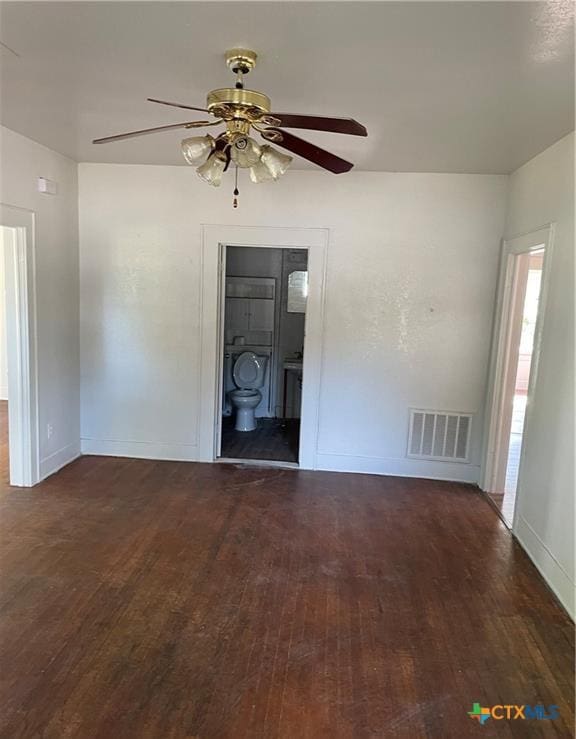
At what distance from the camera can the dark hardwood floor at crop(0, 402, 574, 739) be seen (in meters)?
1.90

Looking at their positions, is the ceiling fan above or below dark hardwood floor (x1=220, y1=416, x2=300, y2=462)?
above

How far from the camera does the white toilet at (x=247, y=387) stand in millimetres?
5707

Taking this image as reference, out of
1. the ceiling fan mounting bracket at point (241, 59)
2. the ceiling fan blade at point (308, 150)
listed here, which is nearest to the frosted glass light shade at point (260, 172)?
the ceiling fan blade at point (308, 150)

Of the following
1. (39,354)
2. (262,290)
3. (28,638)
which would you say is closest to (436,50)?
(28,638)

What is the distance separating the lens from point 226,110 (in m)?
1.99

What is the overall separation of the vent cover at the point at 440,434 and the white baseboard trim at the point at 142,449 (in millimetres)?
1959

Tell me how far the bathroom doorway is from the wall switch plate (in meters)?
2.40

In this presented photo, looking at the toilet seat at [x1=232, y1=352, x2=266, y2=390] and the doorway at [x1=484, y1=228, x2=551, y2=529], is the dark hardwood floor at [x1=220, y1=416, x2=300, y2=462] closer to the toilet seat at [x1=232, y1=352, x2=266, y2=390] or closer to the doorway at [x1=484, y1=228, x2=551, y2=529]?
the toilet seat at [x1=232, y1=352, x2=266, y2=390]

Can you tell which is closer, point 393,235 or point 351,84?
point 351,84

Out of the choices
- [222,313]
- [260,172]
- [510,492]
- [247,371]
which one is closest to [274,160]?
[260,172]

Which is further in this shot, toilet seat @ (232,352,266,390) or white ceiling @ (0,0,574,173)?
toilet seat @ (232,352,266,390)

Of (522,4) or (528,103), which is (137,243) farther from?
(522,4)

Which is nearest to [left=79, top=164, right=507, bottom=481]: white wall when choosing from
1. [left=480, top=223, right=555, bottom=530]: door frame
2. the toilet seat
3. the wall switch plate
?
[left=480, top=223, right=555, bottom=530]: door frame

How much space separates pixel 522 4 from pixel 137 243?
3416 mm
